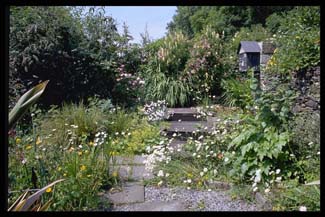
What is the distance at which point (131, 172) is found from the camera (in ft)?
9.70

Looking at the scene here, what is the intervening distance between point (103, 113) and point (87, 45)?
3.50 feet

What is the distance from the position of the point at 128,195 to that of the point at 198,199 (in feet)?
1.69

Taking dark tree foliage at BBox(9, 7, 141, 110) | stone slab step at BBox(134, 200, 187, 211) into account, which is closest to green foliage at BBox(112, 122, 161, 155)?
stone slab step at BBox(134, 200, 187, 211)

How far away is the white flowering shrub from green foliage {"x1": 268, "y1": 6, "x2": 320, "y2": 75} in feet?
4.27

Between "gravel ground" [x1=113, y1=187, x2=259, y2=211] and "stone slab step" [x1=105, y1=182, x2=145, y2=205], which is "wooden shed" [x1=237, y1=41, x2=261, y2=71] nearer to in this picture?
"gravel ground" [x1=113, y1=187, x2=259, y2=211]

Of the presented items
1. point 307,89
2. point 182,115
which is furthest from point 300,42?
point 182,115

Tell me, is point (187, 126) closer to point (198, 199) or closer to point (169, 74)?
point (169, 74)

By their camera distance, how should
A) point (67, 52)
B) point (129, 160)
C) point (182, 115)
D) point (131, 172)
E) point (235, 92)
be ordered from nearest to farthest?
point (131, 172) < point (129, 160) < point (182, 115) < point (235, 92) < point (67, 52)

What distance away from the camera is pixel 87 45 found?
4.62m

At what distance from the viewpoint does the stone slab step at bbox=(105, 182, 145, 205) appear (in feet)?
8.48

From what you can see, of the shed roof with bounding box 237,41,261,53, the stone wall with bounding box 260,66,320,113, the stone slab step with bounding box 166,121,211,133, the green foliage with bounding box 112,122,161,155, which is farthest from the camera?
Answer: the shed roof with bounding box 237,41,261,53

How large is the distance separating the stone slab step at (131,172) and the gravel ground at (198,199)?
0.58 feet

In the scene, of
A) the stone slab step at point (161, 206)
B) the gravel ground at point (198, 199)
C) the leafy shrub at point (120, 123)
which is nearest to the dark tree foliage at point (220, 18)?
the leafy shrub at point (120, 123)

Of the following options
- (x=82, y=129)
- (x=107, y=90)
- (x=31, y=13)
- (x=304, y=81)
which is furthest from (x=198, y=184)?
(x=31, y=13)
